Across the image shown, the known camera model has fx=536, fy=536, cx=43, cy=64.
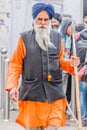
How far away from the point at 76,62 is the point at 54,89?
1.33 feet

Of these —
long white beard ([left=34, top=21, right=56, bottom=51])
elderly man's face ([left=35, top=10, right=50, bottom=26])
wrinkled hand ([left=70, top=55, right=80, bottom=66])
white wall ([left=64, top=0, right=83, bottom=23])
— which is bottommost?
wrinkled hand ([left=70, top=55, right=80, bottom=66])

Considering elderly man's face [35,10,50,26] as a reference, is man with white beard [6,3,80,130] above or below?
below

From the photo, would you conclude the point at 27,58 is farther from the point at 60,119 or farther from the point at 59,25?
the point at 59,25

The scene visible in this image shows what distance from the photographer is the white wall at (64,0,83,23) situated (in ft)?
33.0

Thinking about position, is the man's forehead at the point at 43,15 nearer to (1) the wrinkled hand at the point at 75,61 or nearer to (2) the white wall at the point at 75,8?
(1) the wrinkled hand at the point at 75,61

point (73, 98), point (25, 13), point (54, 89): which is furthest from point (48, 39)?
point (25, 13)

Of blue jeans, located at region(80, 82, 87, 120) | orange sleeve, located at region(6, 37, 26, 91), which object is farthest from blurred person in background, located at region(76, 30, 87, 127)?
orange sleeve, located at region(6, 37, 26, 91)

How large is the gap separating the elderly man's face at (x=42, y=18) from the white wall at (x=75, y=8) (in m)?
4.44

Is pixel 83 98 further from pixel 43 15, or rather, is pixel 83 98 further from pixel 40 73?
pixel 43 15

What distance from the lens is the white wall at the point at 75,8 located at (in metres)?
10.1

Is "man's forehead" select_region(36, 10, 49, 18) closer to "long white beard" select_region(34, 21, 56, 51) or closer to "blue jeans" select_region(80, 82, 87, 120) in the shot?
"long white beard" select_region(34, 21, 56, 51)

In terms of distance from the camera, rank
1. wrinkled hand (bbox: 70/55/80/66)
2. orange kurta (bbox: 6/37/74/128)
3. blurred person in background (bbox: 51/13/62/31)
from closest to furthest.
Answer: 1. wrinkled hand (bbox: 70/55/80/66)
2. orange kurta (bbox: 6/37/74/128)
3. blurred person in background (bbox: 51/13/62/31)

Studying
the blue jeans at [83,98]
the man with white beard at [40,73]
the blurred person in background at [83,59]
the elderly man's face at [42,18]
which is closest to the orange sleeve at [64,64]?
the man with white beard at [40,73]

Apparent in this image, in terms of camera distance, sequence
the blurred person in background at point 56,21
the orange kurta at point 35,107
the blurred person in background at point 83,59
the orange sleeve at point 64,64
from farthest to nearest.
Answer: the blurred person in background at point 56,21 < the blurred person in background at point 83,59 < the orange sleeve at point 64,64 < the orange kurta at point 35,107
